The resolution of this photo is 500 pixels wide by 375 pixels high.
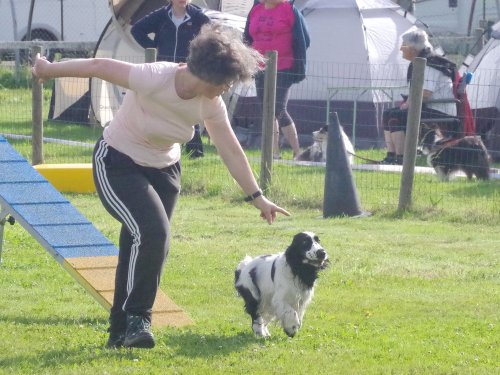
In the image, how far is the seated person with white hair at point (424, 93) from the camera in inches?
518

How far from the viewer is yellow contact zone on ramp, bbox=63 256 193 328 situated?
6348 mm

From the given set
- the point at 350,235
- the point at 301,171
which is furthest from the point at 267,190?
the point at 350,235

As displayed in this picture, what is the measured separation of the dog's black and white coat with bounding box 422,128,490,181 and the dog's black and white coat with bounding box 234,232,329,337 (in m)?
6.36

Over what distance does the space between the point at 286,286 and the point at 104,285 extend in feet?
3.47

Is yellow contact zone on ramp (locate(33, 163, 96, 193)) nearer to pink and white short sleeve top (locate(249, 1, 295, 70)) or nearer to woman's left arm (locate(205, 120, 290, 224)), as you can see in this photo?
pink and white short sleeve top (locate(249, 1, 295, 70))

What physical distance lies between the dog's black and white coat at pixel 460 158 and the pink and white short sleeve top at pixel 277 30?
6.87 ft

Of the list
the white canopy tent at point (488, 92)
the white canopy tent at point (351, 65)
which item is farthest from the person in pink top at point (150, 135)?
the white canopy tent at point (351, 65)

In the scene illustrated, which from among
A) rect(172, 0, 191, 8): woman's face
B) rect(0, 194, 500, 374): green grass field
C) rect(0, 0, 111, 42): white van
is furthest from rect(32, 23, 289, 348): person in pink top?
rect(0, 0, 111, 42): white van

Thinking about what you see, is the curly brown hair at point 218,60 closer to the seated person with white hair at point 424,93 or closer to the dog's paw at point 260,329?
the dog's paw at point 260,329

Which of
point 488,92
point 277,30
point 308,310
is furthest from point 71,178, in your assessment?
point 488,92

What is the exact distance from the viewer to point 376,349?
5.96 m

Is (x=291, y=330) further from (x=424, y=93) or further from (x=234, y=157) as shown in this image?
(x=424, y=93)

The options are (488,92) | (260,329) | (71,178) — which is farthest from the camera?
(488,92)

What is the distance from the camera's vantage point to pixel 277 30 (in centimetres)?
1329
